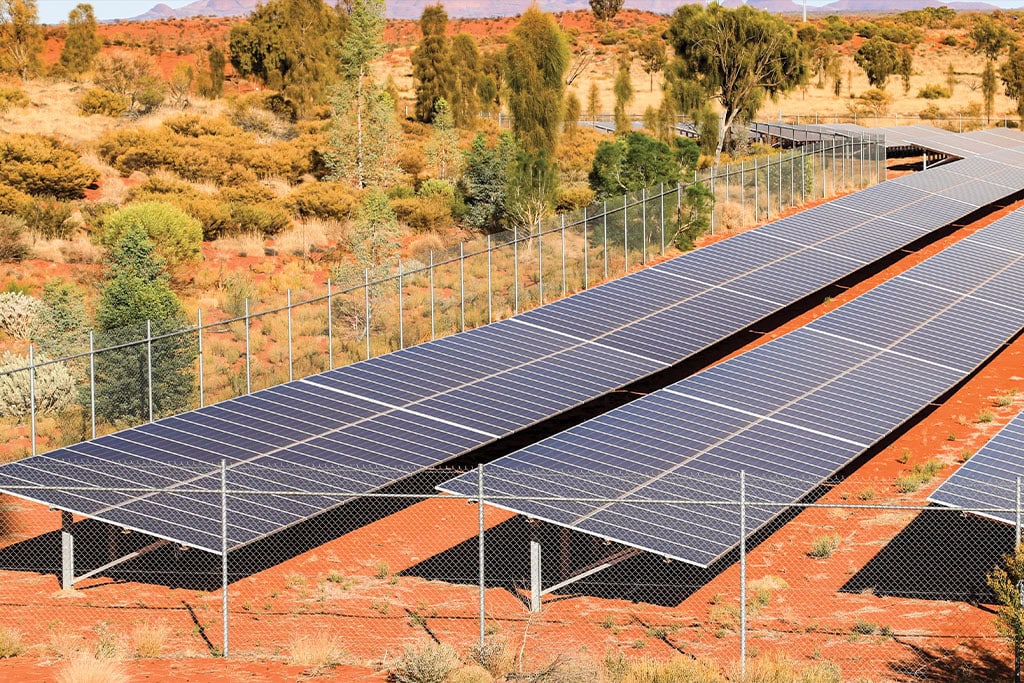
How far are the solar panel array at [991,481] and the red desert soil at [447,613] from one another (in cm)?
160

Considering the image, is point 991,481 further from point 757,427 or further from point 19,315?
point 19,315

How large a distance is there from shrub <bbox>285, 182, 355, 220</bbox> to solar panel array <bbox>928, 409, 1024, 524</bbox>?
33.0 metres

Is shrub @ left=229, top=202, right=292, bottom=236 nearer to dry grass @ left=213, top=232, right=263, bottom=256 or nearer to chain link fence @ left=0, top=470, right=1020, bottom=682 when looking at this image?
dry grass @ left=213, top=232, right=263, bottom=256

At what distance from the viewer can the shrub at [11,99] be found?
65.2 metres

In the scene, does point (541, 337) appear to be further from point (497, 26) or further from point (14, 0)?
point (497, 26)

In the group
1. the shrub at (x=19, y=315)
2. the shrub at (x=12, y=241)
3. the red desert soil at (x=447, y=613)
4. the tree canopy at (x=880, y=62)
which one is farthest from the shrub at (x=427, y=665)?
the tree canopy at (x=880, y=62)

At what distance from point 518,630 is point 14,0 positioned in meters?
72.2

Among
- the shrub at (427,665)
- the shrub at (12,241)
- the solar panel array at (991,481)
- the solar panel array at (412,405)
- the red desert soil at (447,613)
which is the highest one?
the shrub at (12,241)

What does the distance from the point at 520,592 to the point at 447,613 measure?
1484 millimetres

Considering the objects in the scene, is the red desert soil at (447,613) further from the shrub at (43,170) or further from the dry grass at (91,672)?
the shrub at (43,170)

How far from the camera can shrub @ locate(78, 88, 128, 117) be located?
68.4m

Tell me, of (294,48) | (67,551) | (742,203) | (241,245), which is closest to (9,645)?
(67,551)

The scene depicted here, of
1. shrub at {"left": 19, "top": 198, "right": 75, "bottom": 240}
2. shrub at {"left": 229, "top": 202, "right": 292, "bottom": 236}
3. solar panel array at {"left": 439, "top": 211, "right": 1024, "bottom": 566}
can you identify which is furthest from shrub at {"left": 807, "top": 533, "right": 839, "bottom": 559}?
shrub at {"left": 19, "top": 198, "right": 75, "bottom": 240}

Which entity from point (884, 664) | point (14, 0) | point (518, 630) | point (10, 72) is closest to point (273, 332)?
point (518, 630)
